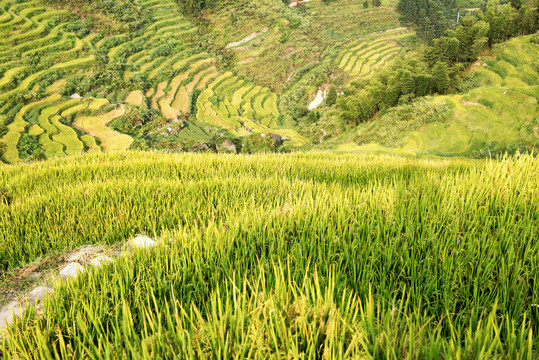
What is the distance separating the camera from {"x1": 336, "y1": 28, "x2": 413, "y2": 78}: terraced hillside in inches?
3696

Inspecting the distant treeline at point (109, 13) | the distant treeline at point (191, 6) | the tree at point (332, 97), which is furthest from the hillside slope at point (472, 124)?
the distant treeline at point (191, 6)

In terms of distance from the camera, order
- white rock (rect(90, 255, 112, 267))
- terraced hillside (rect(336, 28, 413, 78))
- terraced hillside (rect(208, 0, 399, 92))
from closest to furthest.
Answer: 1. white rock (rect(90, 255, 112, 267))
2. terraced hillside (rect(336, 28, 413, 78))
3. terraced hillside (rect(208, 0, 399, 92))

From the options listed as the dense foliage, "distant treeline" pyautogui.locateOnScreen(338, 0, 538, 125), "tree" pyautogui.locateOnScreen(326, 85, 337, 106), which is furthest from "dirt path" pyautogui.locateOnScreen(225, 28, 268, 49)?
"distant treeline" pyautogui.locateOnScreen(338, 0, 538, 125)

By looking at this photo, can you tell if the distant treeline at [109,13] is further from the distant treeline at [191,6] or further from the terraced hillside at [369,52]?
the terraced hillside at [369,52]

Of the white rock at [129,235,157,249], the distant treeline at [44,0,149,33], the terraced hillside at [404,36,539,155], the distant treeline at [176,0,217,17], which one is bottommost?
the terraced hillside at [404,36,539,155]

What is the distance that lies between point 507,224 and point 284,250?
143 centimetres

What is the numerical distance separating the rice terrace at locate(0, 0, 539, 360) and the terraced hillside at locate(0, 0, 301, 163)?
574mm

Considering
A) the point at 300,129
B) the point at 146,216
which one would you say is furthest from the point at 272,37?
the point at 146,216

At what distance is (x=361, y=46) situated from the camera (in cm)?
10800

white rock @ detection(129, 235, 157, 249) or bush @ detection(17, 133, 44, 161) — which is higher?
white rock @ detection(129, 235, 157, 249)

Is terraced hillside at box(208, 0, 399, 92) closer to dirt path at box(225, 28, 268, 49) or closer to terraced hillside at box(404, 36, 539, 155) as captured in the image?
dirt path at box(225, 28, 268, 49)

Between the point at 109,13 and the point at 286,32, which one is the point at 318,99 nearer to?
the point at 286,32

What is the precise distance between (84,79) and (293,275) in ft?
313

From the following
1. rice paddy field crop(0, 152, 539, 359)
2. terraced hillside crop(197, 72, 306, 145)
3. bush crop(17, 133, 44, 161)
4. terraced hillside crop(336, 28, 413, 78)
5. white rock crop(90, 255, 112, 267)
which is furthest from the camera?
terraced hillside crop(336, 28, 413, 78)
